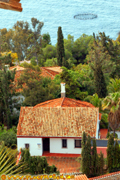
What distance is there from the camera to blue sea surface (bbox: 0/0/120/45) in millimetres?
84625

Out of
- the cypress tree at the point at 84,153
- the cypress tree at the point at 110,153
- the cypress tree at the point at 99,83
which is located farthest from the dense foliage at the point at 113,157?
the cypress tree at the point at 99,83

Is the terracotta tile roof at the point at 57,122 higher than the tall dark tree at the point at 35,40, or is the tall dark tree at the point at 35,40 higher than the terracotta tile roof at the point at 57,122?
the tall dark tree at the point at 35,40

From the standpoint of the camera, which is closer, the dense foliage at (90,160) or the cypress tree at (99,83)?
the dense foliage at (90,160)

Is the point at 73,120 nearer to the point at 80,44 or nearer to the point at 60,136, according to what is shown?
the point at 60,136

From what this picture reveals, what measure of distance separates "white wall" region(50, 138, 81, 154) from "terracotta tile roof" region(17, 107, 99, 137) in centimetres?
36

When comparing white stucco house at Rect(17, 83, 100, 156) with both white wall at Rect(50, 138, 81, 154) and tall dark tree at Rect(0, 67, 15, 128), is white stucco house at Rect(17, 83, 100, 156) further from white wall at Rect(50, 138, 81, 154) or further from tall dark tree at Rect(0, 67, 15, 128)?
tall dark tree at Rect(0, 67, 15, 128)

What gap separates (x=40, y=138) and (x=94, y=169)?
5.07 metres

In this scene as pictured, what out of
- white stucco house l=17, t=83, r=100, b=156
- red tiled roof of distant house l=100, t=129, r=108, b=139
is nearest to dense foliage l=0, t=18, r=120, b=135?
red tiled roof of distant house l=100, t=129, r=108, b=139

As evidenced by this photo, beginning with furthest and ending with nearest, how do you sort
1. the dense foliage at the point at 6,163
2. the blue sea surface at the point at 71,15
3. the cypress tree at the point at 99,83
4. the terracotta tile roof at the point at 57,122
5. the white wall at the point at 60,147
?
the blue sea surface at the point at 71,15
the cypress tree at the point at 99,83
the terracotta tile roof at the point at 57,122
the white wall at the point at 60,147
the dense foliage at the point at 6,163

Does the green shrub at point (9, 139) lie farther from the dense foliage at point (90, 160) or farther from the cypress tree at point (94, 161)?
the cypress tree at point (94, 161)

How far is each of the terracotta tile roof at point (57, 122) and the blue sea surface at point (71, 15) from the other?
61681 mm

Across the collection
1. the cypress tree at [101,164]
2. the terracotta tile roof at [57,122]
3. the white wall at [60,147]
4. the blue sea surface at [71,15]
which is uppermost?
the blue sea surface at [71,15]

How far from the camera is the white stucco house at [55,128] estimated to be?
19266 millimetres

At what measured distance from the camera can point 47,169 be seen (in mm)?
14484
